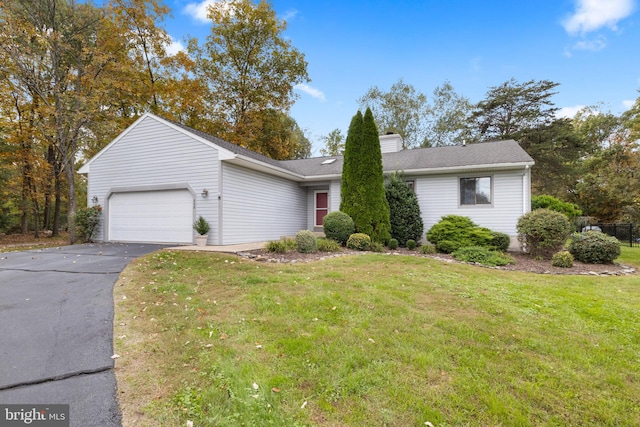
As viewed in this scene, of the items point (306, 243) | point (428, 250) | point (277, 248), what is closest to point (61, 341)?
point (277, 248)

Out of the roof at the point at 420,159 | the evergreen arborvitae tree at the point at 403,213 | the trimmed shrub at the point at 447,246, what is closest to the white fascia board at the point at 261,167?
the roof at the point at 420,159

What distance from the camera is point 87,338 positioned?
3.19 meters

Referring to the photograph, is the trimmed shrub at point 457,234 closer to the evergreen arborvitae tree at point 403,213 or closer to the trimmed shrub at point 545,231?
the evergreen arborvitae tree at point 403,213

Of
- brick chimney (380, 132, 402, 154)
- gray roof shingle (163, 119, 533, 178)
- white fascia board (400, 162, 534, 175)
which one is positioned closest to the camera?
white fascia board (400, 162, 534, 175)

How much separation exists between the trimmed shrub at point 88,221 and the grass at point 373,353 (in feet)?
26.4

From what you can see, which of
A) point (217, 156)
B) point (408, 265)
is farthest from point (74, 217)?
point (408, 265)

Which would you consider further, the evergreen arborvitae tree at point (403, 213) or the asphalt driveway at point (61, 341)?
the evergreen arborvitae tree at point (403, 213)

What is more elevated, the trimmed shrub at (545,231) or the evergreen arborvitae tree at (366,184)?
the evergreen arborvitae tree at (366,184)

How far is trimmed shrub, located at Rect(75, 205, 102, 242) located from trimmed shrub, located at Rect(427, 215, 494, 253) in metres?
12.2

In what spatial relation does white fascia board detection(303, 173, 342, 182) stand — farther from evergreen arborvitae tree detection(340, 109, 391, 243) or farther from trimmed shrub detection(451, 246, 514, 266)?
trimmed shrub detection(451, 246, 514, 266)

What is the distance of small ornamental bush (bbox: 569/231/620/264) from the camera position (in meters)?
8.01

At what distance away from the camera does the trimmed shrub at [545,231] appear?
27.3 ft

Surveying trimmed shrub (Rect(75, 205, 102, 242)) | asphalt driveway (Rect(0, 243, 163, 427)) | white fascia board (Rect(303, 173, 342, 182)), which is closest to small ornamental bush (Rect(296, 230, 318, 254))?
asphalt driveway (Rect(0, 243, 163, 427))

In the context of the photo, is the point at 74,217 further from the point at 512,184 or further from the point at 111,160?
the point at 512,184
